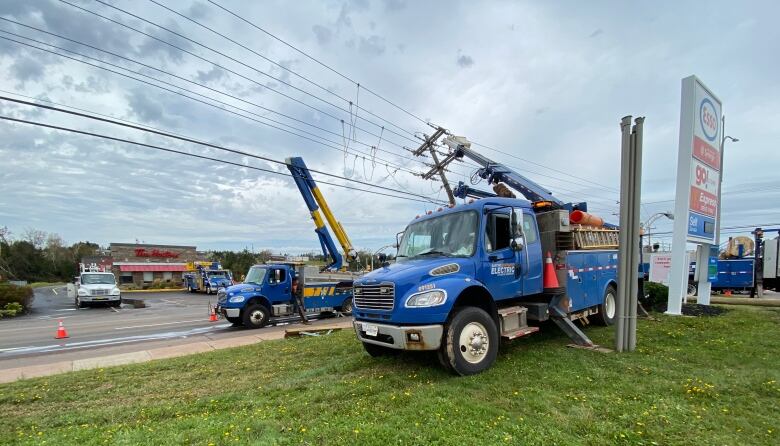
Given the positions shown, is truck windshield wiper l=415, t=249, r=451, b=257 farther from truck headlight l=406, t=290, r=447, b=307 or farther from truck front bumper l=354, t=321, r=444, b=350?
truck front bumper l=354, t=321, r=444, b=350

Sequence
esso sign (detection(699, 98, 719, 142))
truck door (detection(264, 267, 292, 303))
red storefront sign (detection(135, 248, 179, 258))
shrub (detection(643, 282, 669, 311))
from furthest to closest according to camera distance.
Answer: red storefront sign (detection(135, 248, 179, 258)), truck door (detection(264, 267, 292, 303)), shrub (detection(643, 282, 669, 311)), esso sign (detection(699, 98, 719, 142))

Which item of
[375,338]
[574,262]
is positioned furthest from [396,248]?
[574,262]

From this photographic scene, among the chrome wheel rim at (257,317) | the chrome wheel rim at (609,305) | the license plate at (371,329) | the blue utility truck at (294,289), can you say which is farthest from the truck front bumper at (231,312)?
the chrome wheel rim at (609,305)

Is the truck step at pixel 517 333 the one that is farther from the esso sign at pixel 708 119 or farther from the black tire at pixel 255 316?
the black tire at pixel 255 316

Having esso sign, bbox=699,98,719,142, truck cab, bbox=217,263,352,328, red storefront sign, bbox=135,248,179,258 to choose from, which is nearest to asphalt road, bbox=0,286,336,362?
truck cab, bbox=217,263,352,328

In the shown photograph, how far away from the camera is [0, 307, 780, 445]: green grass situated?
3783 millimetres

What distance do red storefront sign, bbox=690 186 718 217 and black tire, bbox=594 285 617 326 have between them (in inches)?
125

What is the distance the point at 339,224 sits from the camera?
19.0m

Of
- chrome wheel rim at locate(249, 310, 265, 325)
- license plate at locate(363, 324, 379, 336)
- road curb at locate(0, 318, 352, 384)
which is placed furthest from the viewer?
chrome wheel rim at locate(249, 310, 265, 325)

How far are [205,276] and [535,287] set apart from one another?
127 feet

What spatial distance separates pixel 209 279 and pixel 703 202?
3783 centimetres

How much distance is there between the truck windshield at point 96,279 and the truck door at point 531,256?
27.7 m

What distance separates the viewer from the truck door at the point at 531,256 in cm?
690

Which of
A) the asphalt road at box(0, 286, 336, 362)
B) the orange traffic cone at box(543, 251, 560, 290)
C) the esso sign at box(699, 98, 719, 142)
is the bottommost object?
the asphalt road at box(0, 286, 336, 362)
